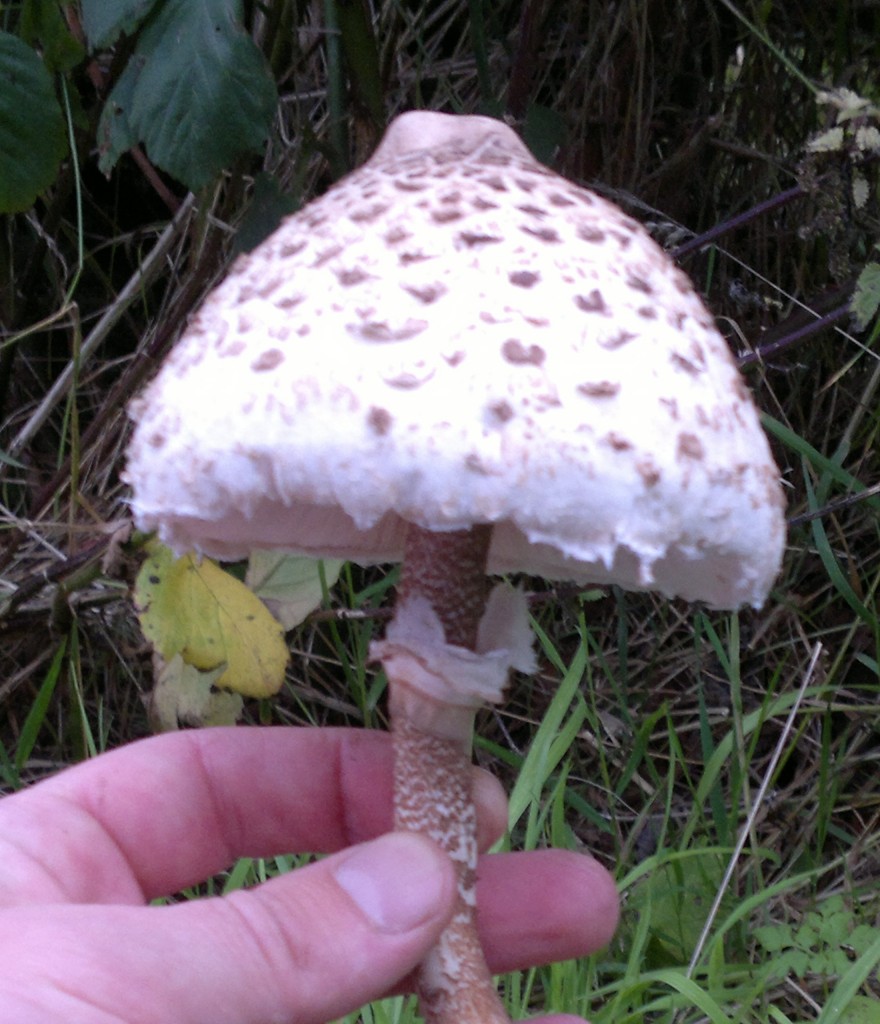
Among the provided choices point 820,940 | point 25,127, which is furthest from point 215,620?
point 820,940

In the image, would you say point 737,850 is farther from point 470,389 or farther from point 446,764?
point 470,389

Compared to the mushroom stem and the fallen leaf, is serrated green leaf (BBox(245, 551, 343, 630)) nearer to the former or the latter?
the fallen leaf

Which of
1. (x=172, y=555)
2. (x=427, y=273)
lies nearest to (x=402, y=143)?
(x=427, y=273)

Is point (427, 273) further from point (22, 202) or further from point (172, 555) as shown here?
point (22, 202)

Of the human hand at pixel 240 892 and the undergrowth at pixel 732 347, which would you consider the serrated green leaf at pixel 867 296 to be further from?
the human hand at pixel 240 892

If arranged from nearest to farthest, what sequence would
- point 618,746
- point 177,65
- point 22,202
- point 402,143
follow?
point 402,143 < point 177,65 < point 22,202 < point 618,746

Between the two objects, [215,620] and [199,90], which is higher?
[199,90]
